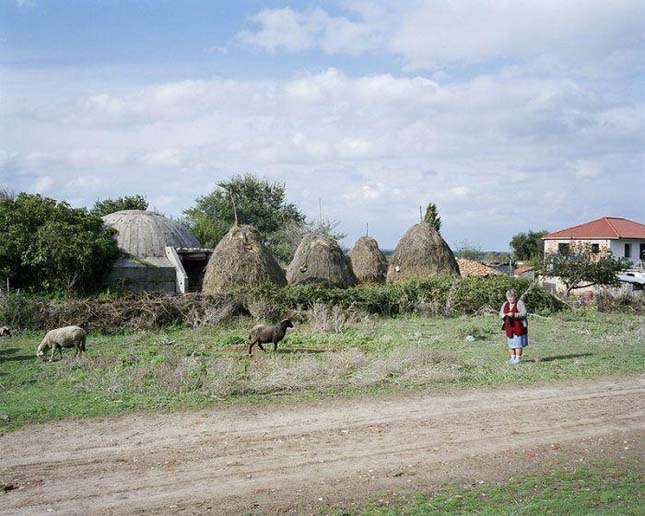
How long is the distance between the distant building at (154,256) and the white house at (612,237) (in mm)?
26378

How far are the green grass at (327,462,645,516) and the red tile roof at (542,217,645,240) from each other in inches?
1658

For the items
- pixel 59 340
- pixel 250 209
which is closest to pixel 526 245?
pixel 250 209

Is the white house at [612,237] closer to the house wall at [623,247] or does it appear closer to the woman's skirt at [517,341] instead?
the house wall at [623,247]

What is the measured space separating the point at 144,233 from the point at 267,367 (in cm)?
1652

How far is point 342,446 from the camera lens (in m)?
7.57

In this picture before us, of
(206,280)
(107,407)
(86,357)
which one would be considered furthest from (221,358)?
(206,280)

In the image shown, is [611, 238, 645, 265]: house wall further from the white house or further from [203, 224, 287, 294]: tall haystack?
[203, 224, 287, 294]: tall haystack

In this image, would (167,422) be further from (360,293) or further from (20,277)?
(20,277)

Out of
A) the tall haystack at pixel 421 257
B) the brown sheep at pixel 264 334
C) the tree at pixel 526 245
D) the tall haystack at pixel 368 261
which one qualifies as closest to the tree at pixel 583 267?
the tall haystack at pixel 421 257

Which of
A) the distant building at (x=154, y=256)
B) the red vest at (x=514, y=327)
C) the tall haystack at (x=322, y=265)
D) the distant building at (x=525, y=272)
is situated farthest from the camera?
the distant building at (x=525, y=272)

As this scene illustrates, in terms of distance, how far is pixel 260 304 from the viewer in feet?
61.2

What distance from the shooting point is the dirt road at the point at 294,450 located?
609cm

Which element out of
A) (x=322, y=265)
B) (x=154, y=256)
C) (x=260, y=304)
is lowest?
(x=260, y=304)

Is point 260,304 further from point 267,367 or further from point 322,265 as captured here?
point 322,265
